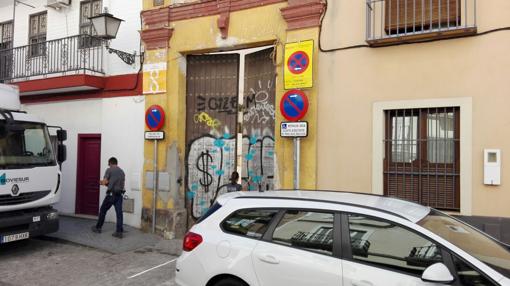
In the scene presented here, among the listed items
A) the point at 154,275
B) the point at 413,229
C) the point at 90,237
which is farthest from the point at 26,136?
the point at 413,229

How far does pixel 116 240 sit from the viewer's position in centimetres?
899

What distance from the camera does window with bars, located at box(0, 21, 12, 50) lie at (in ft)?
45.3

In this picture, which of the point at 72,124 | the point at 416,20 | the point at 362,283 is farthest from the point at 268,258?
the point at 72,124

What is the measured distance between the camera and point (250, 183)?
30.4ft

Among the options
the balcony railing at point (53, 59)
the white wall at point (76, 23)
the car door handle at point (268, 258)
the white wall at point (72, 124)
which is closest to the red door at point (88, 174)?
the white wall at point (72, 124)

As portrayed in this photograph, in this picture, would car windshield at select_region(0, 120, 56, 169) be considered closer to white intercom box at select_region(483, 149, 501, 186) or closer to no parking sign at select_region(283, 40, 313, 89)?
no parking sign at select_region(283, 40, 313, 89)

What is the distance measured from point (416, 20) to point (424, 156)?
2.24 meters

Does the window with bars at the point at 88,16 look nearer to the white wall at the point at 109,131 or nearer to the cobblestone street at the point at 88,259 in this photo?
the white wall at the point at 109,131

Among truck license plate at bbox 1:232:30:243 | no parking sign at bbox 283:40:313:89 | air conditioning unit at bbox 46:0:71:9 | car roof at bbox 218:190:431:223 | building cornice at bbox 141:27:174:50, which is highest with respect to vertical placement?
air conditioning unit at bbox 46:0:71:9

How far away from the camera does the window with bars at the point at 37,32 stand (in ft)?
41.9

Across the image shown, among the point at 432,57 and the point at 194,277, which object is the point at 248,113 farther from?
the point at 194,277

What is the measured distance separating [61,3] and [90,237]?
6.78 m

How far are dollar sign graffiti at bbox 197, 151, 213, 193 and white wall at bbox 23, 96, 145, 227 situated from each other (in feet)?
4.95

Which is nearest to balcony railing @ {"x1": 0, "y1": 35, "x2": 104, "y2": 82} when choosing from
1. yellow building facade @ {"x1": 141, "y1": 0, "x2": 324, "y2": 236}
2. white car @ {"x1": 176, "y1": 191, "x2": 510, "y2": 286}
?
yellow building facade @ {"x1": 141, "y1": 0, "x2": 324, "y2": 236}
